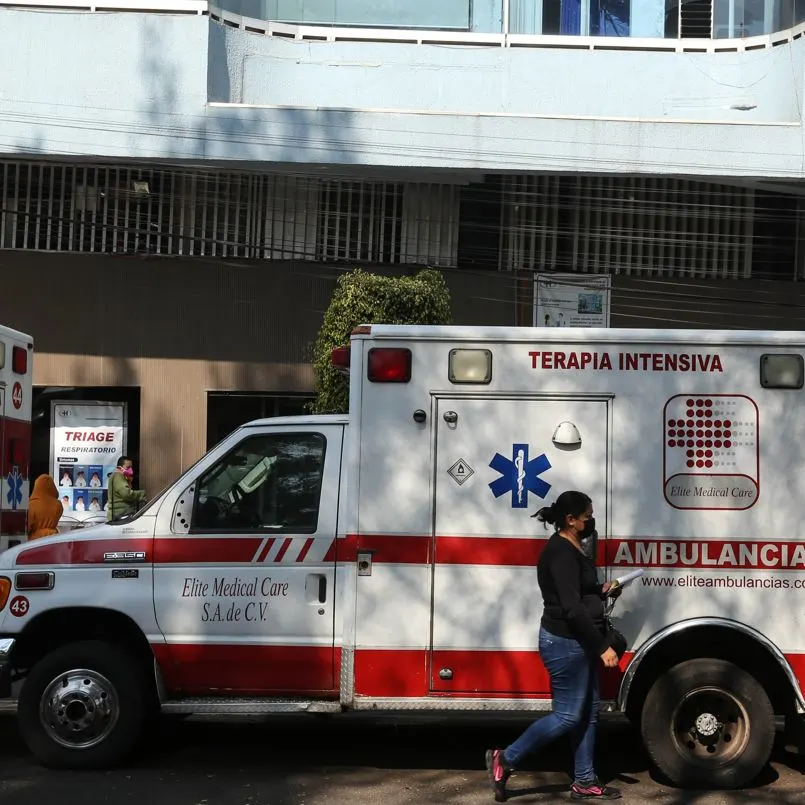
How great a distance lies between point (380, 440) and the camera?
6590mm

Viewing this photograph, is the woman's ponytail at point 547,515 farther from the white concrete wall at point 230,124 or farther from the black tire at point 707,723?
the white concrete wall at point 230,124

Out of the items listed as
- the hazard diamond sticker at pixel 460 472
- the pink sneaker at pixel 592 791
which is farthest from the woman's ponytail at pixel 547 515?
the pink sneaker at pixel 592 791

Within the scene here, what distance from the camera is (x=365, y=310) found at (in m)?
14.5

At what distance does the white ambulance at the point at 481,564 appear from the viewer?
6391 mm

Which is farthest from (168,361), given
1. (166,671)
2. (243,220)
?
(166,671)

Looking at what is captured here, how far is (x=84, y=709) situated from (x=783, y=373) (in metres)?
4.61

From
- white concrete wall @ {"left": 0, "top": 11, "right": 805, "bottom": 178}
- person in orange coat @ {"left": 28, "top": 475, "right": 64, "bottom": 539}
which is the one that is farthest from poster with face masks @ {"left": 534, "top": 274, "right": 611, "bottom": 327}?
person in orange coat @ {"left": 28, "top": 475, "right": 64, "bottom": 539}

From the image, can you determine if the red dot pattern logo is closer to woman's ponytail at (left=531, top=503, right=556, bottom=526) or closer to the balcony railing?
woman's ponytail at (left=531, top=503, right=556, bottom=526)

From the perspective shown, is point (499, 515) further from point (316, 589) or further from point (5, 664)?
point (5, 664)

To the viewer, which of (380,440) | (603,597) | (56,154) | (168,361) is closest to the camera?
(603,597)

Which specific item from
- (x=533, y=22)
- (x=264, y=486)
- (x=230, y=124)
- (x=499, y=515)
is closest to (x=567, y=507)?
(x=499, y=515)

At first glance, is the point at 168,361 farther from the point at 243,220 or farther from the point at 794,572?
the point at 794,572

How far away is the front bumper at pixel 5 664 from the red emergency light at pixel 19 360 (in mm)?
2577

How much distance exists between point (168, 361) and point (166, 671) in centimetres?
1063
